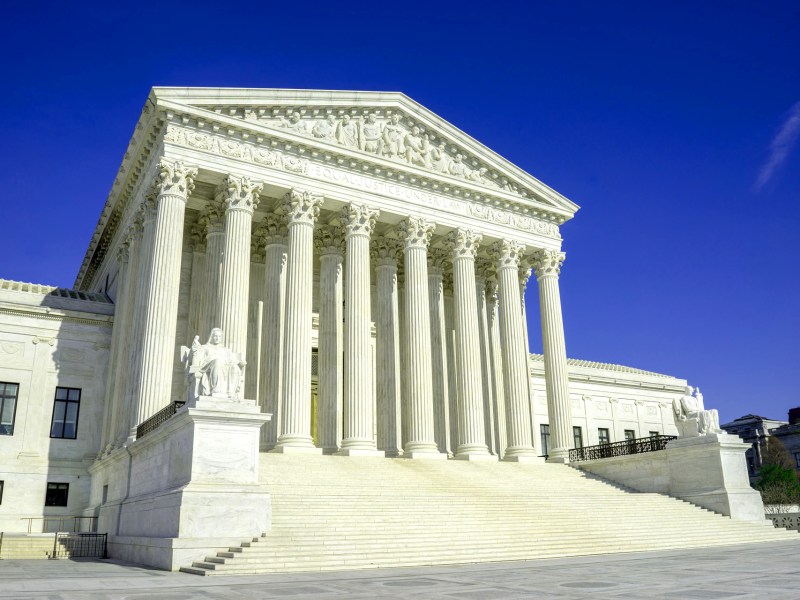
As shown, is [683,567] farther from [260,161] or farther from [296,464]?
[260,161]

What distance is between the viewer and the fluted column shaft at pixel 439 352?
39.4 meters

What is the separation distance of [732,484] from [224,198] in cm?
2605

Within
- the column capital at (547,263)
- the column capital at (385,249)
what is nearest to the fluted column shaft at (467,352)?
the column capital at (385,249)

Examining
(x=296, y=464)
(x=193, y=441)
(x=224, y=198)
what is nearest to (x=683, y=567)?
(x=193, y=441)

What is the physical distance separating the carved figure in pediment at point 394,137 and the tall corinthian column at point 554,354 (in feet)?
36.6

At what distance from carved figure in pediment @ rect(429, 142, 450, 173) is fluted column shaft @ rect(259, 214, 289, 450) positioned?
9.56 meters

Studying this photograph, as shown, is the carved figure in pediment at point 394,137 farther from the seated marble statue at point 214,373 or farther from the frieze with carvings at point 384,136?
the seated marble statue at point 214,373

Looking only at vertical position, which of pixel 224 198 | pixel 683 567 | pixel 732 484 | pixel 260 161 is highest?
pixel 260 161

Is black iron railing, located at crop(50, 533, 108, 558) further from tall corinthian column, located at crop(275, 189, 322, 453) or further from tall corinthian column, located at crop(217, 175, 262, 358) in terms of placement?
tall corinthian column, located at crop(217, 175, 262, 358)

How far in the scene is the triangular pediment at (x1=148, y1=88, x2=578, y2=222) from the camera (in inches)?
1256

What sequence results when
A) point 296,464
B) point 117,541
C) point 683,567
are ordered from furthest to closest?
point 296,464 → point 117,541 → point 683,567

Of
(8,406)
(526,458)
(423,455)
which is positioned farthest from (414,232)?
(8,406)

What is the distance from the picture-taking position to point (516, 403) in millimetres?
37562

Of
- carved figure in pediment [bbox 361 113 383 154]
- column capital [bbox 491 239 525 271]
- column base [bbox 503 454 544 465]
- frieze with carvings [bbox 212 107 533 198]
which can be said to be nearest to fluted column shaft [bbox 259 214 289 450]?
frieze with carvings [bbox 212 107 533 198]
